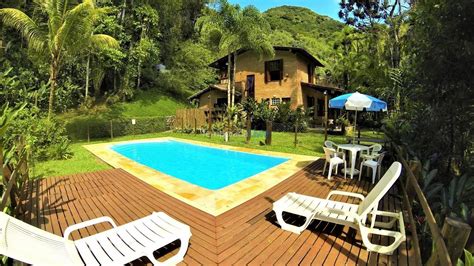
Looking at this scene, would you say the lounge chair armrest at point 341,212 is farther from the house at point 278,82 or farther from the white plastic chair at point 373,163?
the house at point 278,82

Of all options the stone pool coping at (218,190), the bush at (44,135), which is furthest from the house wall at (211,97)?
the stone pool coping at (218,190)

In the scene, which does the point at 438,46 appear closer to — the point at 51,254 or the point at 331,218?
the point at 331,218

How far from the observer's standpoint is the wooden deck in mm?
3729

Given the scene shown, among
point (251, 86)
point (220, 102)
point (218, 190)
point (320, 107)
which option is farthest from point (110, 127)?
point (320, 107)

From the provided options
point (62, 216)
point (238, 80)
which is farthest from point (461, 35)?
point (238, 80)

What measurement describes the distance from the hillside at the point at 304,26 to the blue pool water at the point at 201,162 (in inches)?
1424

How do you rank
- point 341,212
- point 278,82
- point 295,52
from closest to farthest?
point 341,212 < point 295,52 < point 278,82

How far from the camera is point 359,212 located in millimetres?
4164

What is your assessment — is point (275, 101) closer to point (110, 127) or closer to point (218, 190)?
point (110, 127)

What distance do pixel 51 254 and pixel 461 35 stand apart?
7.55 metres

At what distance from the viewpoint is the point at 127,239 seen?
142 inches

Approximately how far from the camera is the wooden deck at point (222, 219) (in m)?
3.73

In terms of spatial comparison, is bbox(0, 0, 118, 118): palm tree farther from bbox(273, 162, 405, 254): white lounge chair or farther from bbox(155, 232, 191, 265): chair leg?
bbox(273, 162, 405, 254): white lounge chair

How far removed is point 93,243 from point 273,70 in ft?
77.8
